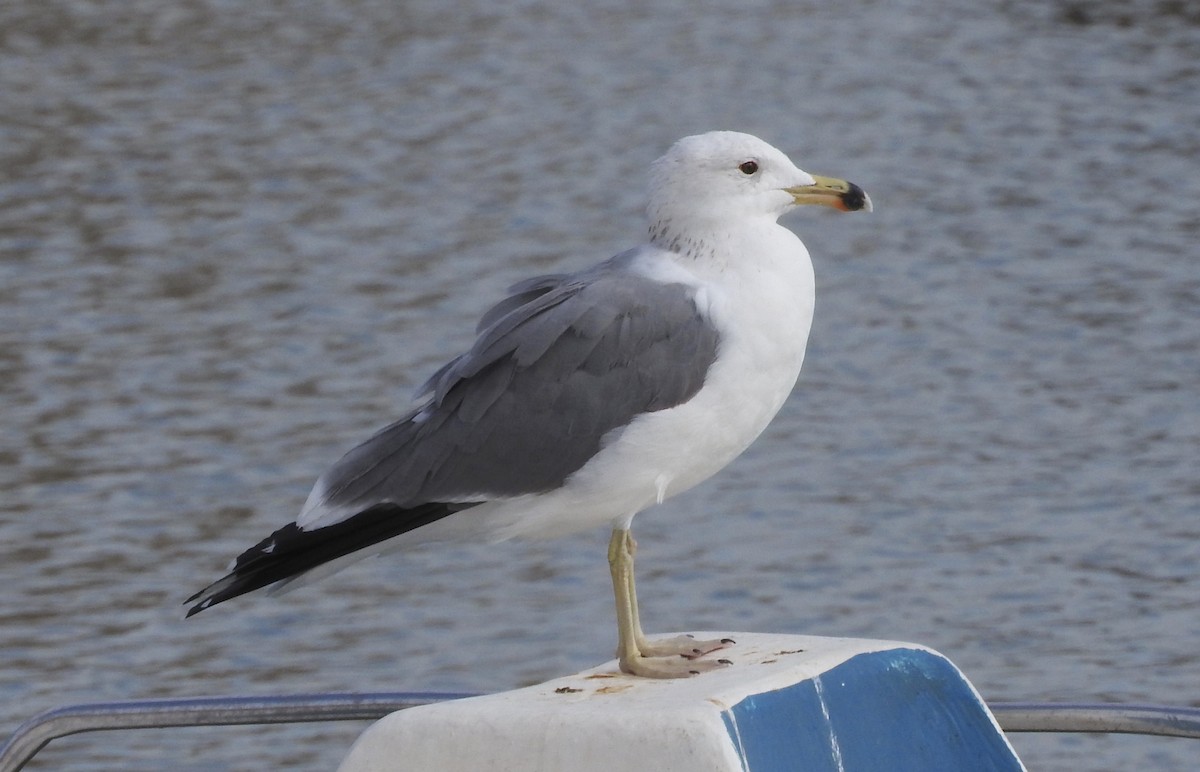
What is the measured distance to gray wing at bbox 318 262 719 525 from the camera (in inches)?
149

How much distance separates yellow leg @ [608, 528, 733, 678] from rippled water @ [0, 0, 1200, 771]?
10.4 ft

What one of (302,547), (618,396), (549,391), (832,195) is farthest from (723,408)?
(302,547)

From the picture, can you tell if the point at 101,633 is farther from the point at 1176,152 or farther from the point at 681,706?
the point at 1176,152

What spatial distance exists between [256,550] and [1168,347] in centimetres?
745

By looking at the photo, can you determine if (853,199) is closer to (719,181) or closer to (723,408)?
(719,181)

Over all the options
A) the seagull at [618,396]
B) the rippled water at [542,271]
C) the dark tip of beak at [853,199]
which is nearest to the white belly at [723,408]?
the seagull at [618,396]

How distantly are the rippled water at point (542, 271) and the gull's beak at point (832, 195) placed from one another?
321 centimetres

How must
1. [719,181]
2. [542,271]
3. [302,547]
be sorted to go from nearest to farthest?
[302,547], [719,181], [542,271]

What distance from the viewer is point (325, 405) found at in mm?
9750

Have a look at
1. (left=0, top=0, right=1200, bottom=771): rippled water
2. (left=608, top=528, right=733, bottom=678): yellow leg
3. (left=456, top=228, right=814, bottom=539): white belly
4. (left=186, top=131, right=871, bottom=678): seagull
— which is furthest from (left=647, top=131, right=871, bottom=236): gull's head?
(left=0, top=0, right=1200, bottom=771): rippled water

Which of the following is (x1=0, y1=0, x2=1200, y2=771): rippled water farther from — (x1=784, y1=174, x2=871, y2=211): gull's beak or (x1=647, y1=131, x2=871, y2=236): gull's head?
(x1=647, y1=131, x2=871, y2=236): gull's head

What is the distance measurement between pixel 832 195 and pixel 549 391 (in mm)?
631

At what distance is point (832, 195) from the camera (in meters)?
3.99

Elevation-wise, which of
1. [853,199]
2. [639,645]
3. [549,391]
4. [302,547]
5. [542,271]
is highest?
[853,199]
